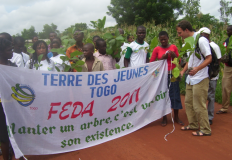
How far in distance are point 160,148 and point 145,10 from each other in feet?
72.5

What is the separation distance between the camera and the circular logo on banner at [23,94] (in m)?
2.45

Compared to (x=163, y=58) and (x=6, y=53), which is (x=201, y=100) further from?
(x=6, y=53)

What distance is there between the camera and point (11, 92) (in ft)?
7.96

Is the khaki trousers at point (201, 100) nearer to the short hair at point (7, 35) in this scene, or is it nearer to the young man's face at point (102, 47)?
the young man's face at point (102, 47)

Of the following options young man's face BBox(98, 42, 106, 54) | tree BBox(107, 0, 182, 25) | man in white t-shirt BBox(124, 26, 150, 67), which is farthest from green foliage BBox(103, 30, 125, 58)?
tree BBox(107, 0, 182, 25)

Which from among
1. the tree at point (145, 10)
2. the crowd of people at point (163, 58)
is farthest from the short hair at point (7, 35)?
the tree at point (145, 10)

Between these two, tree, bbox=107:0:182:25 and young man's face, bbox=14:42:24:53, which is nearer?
young man's face, bbox=14:42:24:53

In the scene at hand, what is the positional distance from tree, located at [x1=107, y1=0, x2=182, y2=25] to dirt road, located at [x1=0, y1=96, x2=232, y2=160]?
2031 centimetres

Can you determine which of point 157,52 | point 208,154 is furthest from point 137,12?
point 208,154

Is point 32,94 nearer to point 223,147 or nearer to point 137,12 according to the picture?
point 223,147

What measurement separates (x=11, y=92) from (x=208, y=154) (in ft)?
9.07

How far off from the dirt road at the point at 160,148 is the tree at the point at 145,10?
20.3m

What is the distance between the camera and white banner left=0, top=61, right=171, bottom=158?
247cm

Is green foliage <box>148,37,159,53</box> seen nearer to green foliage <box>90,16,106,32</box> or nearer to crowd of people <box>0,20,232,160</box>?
crowd of people <box>0,20,232,160</box>
